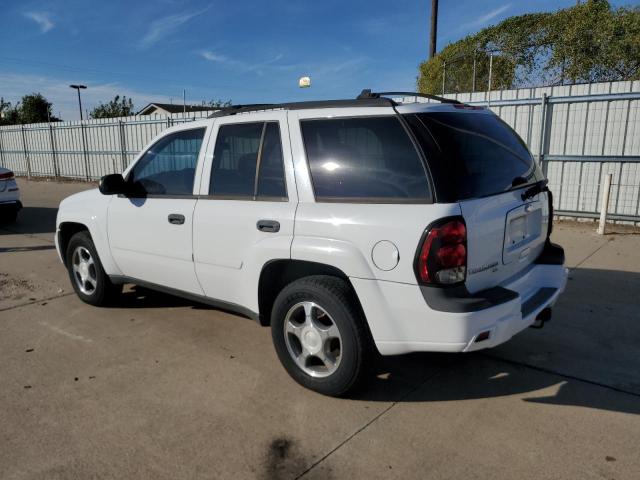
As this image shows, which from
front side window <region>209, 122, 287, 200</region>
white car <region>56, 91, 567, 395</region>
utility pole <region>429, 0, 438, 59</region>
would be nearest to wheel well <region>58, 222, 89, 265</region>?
white car <region>56, 91, 567, 395</region>

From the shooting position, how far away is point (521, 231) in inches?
125

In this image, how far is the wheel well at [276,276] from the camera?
127 inches

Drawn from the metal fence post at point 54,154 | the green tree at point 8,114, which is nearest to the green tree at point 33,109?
the green tree at point 8,114

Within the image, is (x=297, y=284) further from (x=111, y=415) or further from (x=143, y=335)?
(x=143, y=335)

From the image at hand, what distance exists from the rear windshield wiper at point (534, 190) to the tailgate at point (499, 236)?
0.11 feet

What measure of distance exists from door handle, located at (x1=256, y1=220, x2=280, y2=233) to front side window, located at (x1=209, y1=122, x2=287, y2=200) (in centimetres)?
18

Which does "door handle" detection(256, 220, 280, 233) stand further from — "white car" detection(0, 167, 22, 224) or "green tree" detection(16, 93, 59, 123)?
"green tree" detection(16, 93, 59, 123)

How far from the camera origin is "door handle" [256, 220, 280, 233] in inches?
128

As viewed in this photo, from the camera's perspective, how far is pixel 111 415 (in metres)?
3.09

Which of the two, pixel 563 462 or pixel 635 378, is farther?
pixel 635 378

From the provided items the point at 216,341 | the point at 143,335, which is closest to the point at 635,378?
the point at 216,341

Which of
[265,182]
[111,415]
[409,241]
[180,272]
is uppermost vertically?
[265,182]

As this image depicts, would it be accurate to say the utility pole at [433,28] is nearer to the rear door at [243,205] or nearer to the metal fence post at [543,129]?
the metal fence post at [543,129]

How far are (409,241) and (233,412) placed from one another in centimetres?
153
